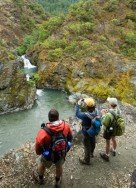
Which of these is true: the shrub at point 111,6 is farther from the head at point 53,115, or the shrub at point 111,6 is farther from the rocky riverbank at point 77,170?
the head at point 53,115

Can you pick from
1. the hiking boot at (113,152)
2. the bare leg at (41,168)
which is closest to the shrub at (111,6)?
the hiking boot at (113,152)

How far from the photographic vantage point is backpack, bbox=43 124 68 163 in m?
12.2

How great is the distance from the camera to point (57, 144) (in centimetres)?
1228

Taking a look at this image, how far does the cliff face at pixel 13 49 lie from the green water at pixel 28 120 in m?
1.90

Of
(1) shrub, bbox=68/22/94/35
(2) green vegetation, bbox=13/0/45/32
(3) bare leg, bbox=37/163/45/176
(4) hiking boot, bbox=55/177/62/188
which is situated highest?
(3) bare leg, bbox=37/163/45/176

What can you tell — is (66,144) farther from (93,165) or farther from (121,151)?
(121,151)

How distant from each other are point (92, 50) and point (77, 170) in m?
40.8

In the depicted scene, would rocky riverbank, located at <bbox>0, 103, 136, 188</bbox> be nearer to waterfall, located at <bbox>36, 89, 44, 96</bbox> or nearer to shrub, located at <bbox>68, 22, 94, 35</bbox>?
waterfall, located at <bbox>36, 89, 44, 96</bbox>

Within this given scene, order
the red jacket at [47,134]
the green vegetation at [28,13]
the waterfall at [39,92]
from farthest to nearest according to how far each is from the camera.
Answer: the green vegetation at [28,13]
the waterfall at [39,92]
the red jacket at [47,134]

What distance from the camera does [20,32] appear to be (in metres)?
105

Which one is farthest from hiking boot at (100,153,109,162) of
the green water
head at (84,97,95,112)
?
the green water

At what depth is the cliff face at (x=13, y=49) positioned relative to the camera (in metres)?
42.6

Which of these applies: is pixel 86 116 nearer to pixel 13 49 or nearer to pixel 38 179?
pixel 38 179

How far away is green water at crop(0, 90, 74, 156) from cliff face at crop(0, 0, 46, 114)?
1.90 metres
